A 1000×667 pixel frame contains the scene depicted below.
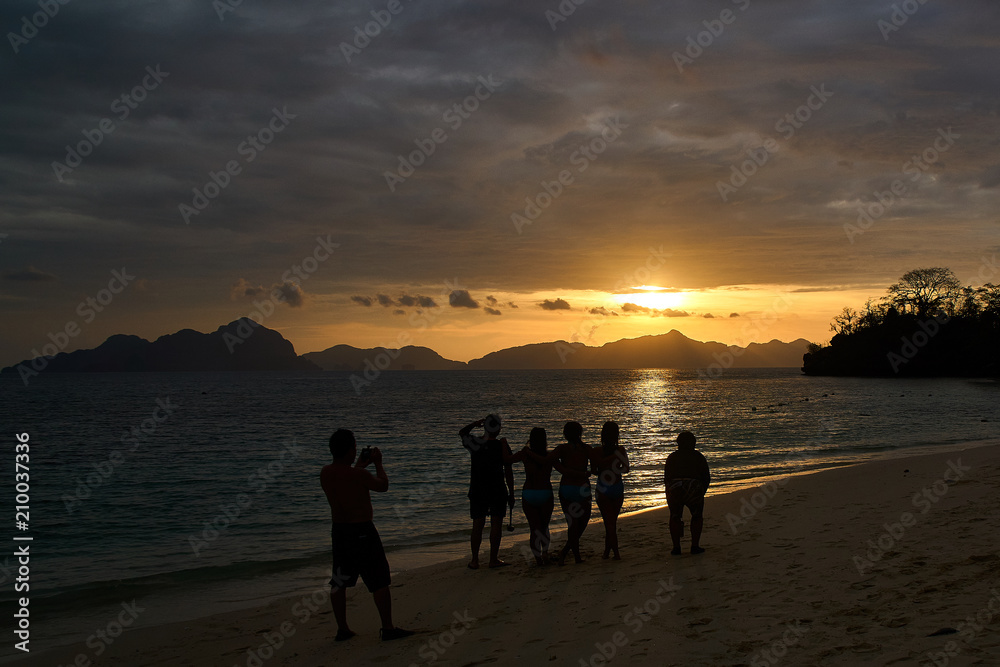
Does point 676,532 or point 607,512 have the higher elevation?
point 607,512

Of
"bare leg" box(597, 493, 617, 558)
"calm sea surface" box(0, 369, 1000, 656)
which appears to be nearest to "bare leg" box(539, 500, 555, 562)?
"bare leg" box(597, 493, 617, 558)

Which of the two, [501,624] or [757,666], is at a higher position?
[757,666]

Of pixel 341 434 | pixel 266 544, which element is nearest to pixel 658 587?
pixel 341 434

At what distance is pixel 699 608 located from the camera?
20.5ft

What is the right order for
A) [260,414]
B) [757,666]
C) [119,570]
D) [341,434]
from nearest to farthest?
[757,666] < [341,434] < [119,570] < [260,414]

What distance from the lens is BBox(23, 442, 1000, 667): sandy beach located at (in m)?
5.04

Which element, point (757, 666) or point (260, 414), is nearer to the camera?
point (757, 666)

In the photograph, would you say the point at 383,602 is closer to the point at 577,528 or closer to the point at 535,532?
the point at 535,532

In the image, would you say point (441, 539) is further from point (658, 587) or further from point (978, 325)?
point (978, 325)

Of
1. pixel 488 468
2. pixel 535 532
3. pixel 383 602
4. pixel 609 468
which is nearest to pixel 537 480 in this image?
pixel 488 468

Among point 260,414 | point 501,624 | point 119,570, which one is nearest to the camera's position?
point 501,624

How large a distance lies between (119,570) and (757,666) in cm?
1157

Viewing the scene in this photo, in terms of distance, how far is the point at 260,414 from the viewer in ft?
191

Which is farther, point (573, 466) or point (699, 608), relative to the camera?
point (573, 466)
